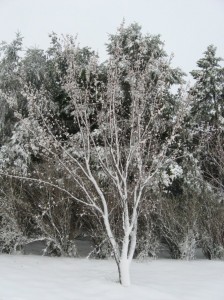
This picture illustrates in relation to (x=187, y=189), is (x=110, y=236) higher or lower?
lower

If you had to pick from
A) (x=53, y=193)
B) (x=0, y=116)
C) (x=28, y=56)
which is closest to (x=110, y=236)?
(x=53, y=193)

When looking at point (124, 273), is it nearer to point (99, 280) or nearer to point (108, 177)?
point (99, 280)

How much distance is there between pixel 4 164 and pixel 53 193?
229 cm

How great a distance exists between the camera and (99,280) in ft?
20.4

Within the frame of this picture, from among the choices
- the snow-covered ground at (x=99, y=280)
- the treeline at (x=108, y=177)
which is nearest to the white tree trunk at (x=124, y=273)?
the snow-covered ground at (x=99, y=280)

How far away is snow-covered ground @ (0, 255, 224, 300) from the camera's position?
530 cm

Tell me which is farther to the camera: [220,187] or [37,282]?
[220,187]

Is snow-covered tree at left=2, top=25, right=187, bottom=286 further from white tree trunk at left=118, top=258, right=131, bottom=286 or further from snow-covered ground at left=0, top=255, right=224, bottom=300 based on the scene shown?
snow-covered ground at left=0, top=255, right=224, bottom=300

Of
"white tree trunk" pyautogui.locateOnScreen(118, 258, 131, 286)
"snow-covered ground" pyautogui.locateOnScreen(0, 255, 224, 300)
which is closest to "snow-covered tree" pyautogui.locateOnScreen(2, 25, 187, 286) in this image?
"white tree trunk" pyautogui.locateOnScreen(118, 258, 131, 286)

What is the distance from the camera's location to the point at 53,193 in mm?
9531

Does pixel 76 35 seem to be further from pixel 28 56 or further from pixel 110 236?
pixel 28 56

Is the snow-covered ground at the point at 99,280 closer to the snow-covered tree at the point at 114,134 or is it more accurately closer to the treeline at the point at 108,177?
the snow-covered tree at the point at 114,134

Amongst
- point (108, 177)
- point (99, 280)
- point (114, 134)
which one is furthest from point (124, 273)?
point (108, 177)

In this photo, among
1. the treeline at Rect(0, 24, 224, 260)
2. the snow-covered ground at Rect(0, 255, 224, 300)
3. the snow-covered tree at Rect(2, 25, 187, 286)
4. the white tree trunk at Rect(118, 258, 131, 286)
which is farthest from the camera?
the treeline at Rect(0, 24, 224, 260)
